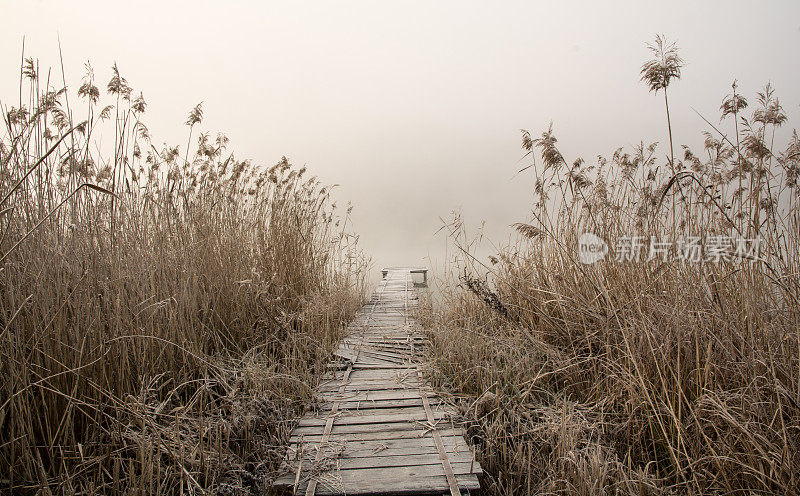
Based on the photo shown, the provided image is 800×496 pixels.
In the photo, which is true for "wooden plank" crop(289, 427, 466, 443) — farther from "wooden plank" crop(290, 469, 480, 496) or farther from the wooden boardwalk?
"wooden plank" crop(290, 469, 480, 496)

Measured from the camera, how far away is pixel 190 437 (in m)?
2.13

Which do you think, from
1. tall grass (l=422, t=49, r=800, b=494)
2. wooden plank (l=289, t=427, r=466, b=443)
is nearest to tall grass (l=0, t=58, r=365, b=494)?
wooden plank (l=289, t=427, r=466, b=443)

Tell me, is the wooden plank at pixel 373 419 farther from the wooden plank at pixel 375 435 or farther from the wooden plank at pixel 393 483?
the wooden plank at pixel 393 483

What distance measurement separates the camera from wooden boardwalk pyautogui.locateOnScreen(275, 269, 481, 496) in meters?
1.96

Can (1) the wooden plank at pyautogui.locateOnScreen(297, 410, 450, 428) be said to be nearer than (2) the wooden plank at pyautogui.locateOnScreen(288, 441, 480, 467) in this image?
No

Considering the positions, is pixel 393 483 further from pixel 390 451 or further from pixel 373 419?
pixel 373 419

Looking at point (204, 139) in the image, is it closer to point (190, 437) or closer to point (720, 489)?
point (190, 437)

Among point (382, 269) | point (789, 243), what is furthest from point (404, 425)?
point (382, 269)

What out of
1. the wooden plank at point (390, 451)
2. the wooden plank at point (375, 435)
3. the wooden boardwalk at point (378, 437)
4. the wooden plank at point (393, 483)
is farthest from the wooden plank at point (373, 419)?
the wooden plank at point (393, 483)

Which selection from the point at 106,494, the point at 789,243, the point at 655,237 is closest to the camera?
the point at 106,494

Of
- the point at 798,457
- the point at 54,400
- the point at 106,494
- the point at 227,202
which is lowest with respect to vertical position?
the point at 106,494

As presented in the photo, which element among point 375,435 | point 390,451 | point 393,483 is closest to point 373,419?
point 375,435

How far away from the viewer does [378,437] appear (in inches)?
92.7

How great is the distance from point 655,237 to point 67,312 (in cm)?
321
